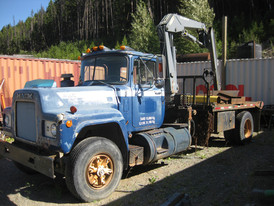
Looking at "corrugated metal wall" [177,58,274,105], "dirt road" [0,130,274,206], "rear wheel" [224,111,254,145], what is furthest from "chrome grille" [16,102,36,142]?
"corrugated metal wall" [177,58,274,105]

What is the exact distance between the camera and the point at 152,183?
472cm

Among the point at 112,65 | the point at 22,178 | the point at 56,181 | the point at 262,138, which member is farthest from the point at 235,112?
the point at 22,178

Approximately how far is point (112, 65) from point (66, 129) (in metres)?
1.78

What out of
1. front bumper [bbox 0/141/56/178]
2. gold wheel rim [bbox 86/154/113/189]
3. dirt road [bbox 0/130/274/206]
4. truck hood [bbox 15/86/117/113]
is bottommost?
dirt road [bbox 0/130/274/206]

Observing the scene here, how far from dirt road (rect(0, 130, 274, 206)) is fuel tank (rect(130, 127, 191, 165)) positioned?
17.5 inches

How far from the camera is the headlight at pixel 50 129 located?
145 inches

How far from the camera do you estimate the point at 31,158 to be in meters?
3.90

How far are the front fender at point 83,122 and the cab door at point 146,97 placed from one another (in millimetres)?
729

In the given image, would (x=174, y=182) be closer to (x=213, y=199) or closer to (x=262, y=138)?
(x=213, y=199)

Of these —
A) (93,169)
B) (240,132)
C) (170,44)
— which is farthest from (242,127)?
(93,169)

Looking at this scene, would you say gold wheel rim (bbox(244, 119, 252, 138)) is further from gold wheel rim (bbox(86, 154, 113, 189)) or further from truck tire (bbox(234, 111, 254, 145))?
gold wheel rim (bbox(86, 154, 113, 189))

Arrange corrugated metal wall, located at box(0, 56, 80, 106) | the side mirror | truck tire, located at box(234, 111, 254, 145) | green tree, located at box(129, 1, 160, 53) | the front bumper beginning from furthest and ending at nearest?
green tree, located at box(129, 1, 160, 53), corrugated metal wall, located at box(0, 56, 80, 106), truck tire, located at box(234, 111, 254, 145), the side mirror, the front bumper

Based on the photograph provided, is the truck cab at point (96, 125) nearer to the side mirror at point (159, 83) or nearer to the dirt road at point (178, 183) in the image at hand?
the side mirror at point (159, 83)

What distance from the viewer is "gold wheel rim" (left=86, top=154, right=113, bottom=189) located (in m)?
3.96
